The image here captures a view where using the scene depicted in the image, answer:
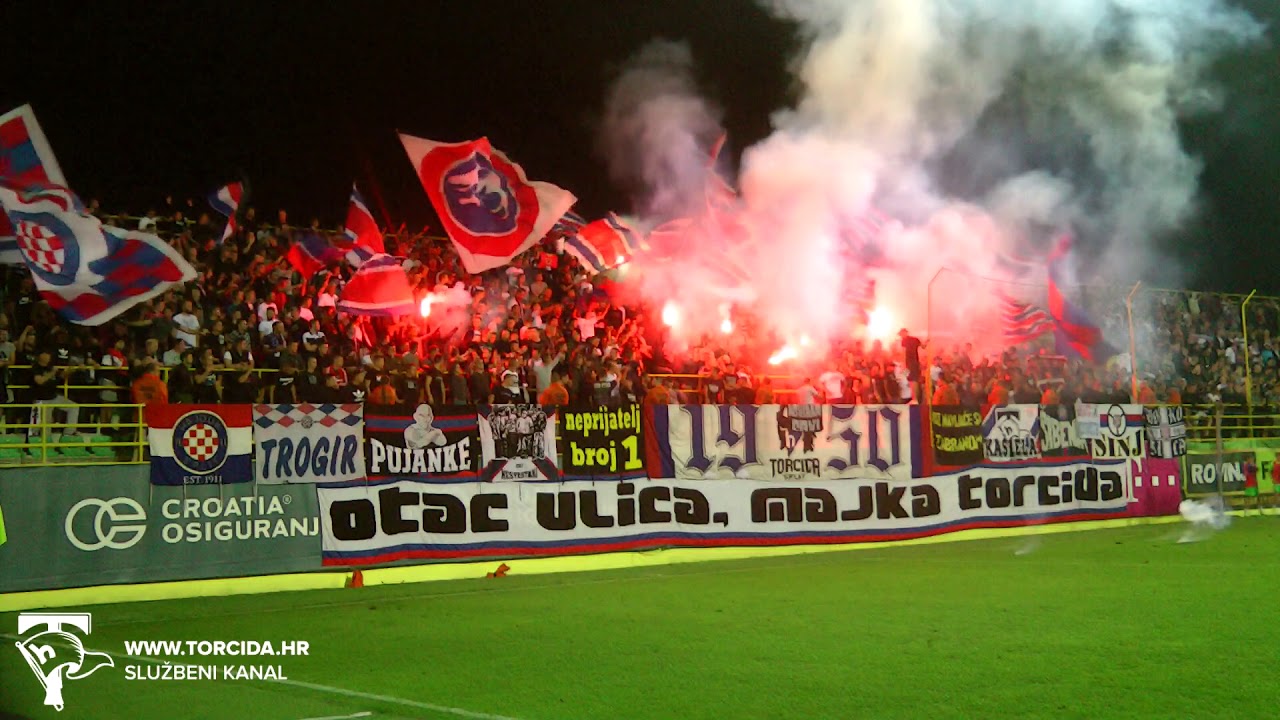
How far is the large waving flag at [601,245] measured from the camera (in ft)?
73.3

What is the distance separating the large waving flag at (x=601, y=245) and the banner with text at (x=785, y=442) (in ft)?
20.5

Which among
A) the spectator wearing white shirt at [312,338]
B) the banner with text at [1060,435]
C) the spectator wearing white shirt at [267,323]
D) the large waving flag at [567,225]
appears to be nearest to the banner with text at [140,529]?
the spectator wearing white shirt at [312,338]

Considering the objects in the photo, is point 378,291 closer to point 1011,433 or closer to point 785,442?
point 785,442

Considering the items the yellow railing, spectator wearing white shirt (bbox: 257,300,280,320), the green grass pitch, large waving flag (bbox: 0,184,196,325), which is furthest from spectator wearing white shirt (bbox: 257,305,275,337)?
the green grass pitch

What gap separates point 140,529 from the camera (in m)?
12.5

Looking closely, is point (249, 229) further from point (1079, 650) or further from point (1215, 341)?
point (1215, 341)

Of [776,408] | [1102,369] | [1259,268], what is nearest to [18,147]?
[776,408]

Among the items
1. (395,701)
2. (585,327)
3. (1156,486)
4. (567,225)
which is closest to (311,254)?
(585,327)

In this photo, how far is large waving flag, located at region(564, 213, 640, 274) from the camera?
22.3m

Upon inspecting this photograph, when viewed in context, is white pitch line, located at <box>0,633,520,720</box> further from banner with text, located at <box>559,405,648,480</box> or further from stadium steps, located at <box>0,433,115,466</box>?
banner with text, located at <box>559,405,648,480</box>

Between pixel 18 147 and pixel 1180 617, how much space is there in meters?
13.8

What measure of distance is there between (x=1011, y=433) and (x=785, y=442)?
182 inches

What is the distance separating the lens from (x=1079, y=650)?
26.2 ft

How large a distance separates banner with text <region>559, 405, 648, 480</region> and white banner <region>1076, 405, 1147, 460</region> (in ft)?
28.9
